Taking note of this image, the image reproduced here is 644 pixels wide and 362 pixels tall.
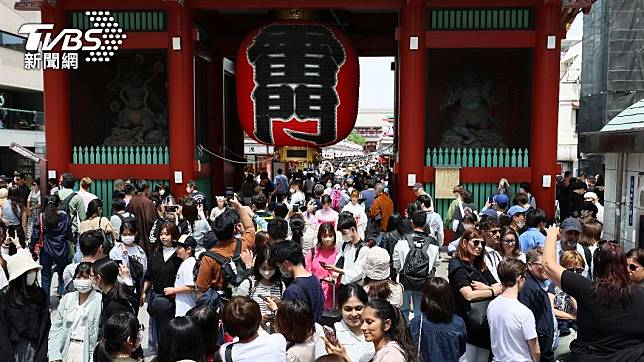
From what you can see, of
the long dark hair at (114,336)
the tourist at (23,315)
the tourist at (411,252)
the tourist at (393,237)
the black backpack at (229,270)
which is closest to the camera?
the long dark hair at (114,336)

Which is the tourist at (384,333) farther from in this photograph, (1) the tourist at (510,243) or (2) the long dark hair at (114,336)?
(1) the tourist at (510,243)

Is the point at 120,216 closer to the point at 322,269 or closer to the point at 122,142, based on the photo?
the point at 322,269

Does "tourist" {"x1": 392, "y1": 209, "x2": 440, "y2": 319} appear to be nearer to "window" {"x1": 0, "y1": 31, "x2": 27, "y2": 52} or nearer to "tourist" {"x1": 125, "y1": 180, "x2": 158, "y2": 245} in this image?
"tourist" {"x1": 125, "y1": 180, "x2": 158, "y2": 245}

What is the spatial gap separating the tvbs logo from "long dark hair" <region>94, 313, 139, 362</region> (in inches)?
450

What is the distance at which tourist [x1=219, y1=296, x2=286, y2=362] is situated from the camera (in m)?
3.28

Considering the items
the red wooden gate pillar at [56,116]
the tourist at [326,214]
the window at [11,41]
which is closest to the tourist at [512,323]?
the tourist at [326,214]

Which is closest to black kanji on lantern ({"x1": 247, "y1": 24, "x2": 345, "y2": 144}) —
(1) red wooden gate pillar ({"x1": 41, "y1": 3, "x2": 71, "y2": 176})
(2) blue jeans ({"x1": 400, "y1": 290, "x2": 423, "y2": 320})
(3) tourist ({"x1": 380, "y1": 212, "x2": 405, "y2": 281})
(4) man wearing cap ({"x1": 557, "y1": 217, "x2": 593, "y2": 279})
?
(1) red wooden gate pillar ({"x1": 41, "y1": 3, "x2": 71, "y2": 176})

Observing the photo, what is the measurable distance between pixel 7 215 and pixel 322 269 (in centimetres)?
574

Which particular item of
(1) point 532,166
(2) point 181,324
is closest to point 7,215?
(2) point 181,324

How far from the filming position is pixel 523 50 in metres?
13.6

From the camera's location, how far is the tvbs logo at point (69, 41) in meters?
13.7

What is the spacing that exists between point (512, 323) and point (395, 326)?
1024 millimetres

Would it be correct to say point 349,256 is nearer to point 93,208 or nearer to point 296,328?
point 296,328

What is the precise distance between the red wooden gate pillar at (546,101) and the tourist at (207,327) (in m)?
10.7
